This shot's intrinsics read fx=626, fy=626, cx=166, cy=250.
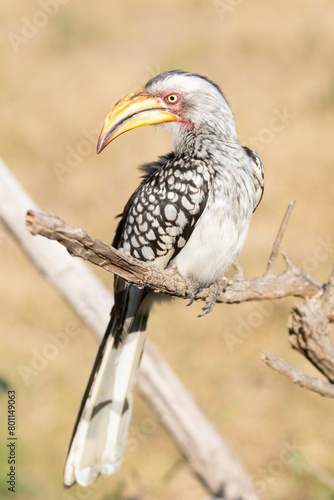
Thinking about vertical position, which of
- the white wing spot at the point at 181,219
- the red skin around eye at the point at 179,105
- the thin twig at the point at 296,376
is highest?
the red skin around eye at the point at 179,105

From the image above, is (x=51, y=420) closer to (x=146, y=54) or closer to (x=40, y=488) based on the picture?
(x=40, y=488)

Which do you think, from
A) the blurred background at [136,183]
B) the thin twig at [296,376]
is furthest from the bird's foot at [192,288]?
the blurred background at [136,183]

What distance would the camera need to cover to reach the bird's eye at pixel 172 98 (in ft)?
10.6

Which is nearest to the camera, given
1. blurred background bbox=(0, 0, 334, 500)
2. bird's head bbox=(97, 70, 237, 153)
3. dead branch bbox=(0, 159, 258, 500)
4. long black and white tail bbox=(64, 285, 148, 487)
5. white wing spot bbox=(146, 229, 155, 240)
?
white wing spot bbox=(146, 229, 155, 240)

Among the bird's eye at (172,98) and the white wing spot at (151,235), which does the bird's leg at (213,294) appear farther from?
the bird's eye at (172,98)

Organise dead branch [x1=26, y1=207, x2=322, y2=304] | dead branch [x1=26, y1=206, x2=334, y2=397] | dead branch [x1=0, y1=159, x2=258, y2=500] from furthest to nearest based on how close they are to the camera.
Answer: dead branch [x1=0, y1=159, x2=258, y2=500]
dead branch [x1=26, y1=206, x2=334, y2=397]
dead branch [x1=26, y1=207, x2=322, y2=304]

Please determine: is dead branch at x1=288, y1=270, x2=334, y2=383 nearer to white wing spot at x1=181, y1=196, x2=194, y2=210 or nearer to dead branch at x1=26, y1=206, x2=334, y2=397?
dead branch at x1=26, y1=206, x2=334, y2=397

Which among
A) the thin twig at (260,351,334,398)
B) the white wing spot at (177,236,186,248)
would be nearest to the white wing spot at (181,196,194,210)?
the white wing spot at (177,236,186,248)

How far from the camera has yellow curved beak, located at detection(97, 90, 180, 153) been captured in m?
2.99

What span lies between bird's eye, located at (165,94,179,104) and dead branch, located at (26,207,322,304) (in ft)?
2.87

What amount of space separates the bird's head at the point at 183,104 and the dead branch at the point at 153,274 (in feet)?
2.23

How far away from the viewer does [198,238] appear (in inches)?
115

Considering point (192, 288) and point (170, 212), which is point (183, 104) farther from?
point (192, 288)

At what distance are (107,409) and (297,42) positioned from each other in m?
8.10
